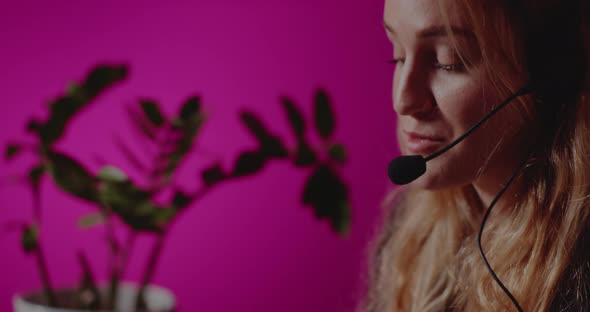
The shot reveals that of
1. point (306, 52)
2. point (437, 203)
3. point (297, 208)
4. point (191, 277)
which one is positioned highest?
point (306, 52)

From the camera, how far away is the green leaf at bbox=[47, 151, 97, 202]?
121 centimetres

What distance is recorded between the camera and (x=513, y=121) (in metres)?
0.78

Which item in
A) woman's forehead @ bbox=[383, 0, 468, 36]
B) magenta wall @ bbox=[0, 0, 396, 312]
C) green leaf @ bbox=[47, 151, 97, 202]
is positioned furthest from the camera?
magenta wall @ bbox=[0, 0, 396, 312]

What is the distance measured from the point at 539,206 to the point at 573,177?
0.05m

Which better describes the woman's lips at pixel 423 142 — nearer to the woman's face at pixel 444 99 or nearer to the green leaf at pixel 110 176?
the woman's face at pixel 444 99

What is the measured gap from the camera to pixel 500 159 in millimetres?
809

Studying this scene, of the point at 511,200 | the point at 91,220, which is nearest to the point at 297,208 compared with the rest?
the point at 91,220

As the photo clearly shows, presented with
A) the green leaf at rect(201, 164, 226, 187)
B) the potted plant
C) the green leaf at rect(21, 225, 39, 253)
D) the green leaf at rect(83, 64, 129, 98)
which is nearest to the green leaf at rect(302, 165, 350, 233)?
the potted plant

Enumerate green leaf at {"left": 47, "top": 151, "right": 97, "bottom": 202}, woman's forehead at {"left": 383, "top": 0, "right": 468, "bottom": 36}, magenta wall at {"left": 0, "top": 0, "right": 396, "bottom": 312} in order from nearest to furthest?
1. woman's forehead at {"left": 383, "top": 0, "right": 468, "bottom": 36}
2. green leaf at {"left": 47, "top": 151, "right": 97, "bottom": 202}
3. magenta wall at {"left": 0, "top": 0, "right": 396, "bottom": 312}

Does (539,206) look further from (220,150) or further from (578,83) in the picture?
(220,150)

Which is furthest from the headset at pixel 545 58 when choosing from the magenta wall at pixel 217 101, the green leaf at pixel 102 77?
the magenta wall at pixel 217 101

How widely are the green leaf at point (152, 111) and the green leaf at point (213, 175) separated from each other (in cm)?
12

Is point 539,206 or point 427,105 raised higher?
point 427,105

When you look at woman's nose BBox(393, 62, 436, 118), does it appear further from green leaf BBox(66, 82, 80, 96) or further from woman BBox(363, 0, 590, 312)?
green leaf BBox(66, 82, 80, 96)
